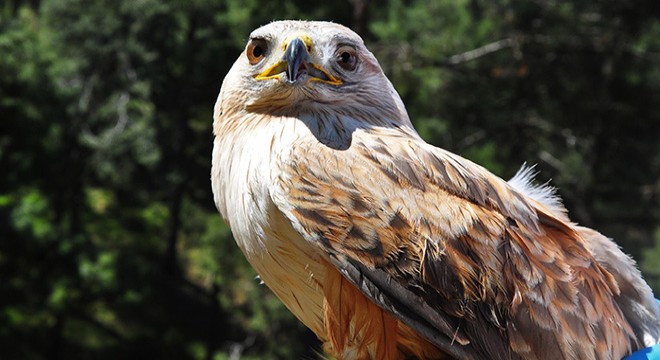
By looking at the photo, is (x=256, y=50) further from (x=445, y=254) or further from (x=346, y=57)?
(x=445, y=254)

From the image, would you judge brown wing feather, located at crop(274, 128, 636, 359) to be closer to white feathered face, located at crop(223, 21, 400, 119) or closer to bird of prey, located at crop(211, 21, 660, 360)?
bird of prey, located at crop(211, 21, 660, 360)

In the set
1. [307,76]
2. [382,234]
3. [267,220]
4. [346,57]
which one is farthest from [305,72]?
[382,234]

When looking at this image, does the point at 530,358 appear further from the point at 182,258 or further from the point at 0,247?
the point at 182,258

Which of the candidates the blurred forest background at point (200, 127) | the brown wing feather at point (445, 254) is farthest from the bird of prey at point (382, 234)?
the blurred forest background at point (200, 127)

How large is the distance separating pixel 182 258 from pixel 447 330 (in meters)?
18.2

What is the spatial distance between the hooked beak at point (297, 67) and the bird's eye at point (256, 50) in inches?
4.2

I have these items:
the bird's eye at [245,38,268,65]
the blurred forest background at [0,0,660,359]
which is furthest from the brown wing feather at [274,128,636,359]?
the blurred forest background at [0,0,660,359]

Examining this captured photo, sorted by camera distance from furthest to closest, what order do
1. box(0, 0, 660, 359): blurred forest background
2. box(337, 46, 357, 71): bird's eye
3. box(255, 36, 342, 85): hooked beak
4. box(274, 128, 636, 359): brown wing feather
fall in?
1. box(0, 0, 660, 359): blurred forest background
2. box(337, 46, 357, 71): bird's eye
3. box(255, 36, 342, 85): hooked beak
4. box(274, 128, 636, 359): brown wing feather

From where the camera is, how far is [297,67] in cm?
278

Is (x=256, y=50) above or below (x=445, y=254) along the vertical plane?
above

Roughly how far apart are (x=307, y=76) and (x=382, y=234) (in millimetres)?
720

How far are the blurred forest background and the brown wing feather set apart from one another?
807 centimetres

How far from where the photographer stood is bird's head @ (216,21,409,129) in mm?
2834

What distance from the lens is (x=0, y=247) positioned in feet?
44.3
